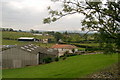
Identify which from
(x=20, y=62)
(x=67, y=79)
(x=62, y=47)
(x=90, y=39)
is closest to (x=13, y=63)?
(x=20, y=62)

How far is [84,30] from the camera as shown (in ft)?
43.8

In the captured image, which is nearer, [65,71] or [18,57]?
[65,71]

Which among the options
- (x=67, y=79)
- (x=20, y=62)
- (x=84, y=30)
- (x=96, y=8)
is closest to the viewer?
(x=96, y=8)

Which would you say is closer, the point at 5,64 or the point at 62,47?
the point at 5,64

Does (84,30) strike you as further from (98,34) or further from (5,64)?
(5,64)

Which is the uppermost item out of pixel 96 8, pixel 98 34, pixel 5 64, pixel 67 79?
pixel 96 8

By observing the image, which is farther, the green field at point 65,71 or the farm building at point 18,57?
the farm building at point 18,57

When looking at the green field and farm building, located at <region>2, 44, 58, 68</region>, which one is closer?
the green field

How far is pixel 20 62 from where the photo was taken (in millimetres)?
39750

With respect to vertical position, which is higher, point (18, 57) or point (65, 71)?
point (65, 71)

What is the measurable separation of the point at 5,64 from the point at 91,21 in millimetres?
32144

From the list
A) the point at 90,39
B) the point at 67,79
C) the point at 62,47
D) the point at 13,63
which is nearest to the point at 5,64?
the point at 13,63

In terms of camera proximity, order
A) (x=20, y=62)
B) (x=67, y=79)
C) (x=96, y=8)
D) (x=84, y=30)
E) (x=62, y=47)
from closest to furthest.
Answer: (x=96, y=8) → (x=84, y=30) → (x=67, y=79) → (x=20, y=62) → (x=62, y=47)

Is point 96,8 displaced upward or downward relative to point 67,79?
upward
